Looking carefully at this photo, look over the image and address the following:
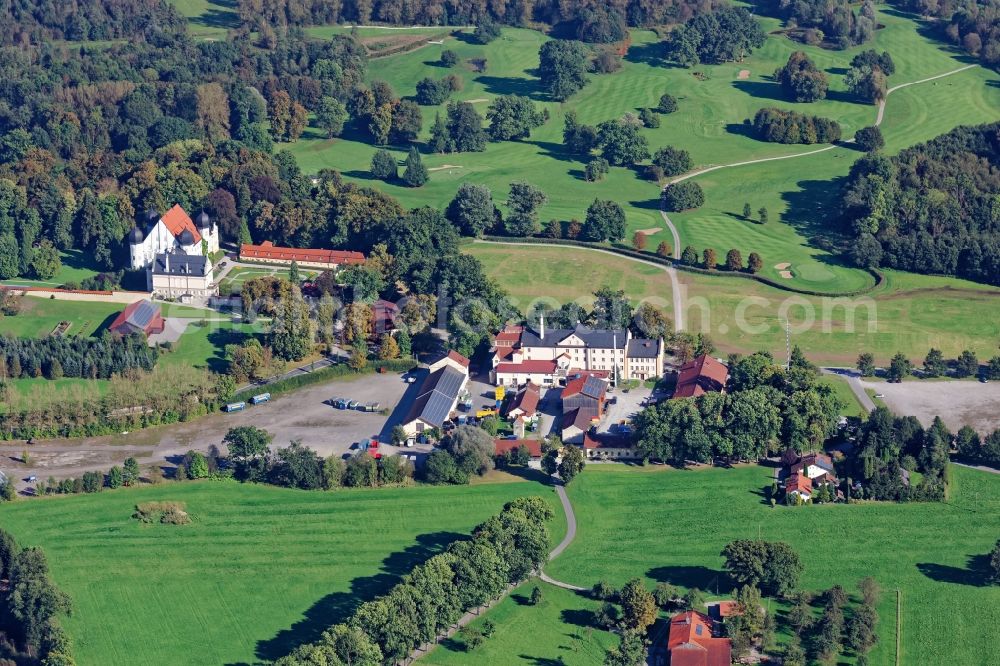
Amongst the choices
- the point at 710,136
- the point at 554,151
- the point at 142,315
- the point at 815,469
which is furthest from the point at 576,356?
the point at 710,136

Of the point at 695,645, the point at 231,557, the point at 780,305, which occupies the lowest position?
the point at 231,557

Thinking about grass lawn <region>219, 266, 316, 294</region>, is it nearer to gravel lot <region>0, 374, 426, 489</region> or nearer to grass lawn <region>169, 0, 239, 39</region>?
gravel lot <region>0, 374, 426, 489</region>

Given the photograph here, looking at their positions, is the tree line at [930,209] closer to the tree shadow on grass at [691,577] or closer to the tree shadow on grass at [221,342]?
the tree shadow on grass at [691,577]

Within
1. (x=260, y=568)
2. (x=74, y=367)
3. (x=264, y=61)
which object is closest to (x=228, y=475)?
(x=260, y=568)

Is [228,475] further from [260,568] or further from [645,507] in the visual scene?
[645,507]

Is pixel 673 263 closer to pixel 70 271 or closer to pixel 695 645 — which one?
pixel 70 271

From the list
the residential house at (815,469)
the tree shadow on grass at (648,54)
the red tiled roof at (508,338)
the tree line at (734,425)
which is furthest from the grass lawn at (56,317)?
the tree shadow on grass at (648,54)
